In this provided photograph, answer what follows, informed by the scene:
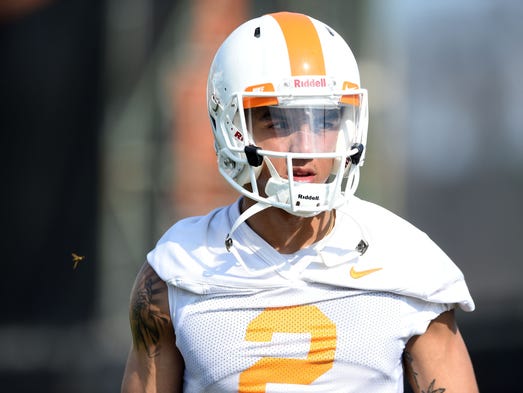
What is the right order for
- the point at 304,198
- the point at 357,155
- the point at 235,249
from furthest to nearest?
the point at 235,249 → the point at 357,155 → the point at 304,198

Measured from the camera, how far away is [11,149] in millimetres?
5875

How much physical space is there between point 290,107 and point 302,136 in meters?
0.08

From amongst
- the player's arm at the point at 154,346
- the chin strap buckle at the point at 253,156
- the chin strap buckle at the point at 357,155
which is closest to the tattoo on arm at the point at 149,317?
the player's arm at the point at 154,346

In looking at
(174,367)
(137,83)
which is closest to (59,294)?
(137,83)

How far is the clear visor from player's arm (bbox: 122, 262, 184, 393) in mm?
468

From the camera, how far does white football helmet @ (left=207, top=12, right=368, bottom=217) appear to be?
2.57 meters

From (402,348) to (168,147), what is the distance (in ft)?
11.3

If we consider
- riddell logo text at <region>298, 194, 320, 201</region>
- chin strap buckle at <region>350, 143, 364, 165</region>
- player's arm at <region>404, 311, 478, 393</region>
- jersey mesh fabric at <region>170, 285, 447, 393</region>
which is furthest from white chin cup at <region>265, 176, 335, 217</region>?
player's arm at <region>404, 311, 478, 393</region>

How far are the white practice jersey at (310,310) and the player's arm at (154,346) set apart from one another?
0.05 metres

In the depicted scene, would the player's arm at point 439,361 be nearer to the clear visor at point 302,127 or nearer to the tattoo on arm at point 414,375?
the tattoo on arm at point 414,375

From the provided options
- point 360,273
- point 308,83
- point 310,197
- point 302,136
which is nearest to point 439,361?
point 360,273

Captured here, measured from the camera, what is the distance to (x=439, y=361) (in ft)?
8.68

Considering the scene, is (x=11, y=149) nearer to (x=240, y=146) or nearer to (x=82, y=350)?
(x=82, y=350)

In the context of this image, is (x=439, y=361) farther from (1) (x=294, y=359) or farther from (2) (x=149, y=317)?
(2) (x=149, y=317)
